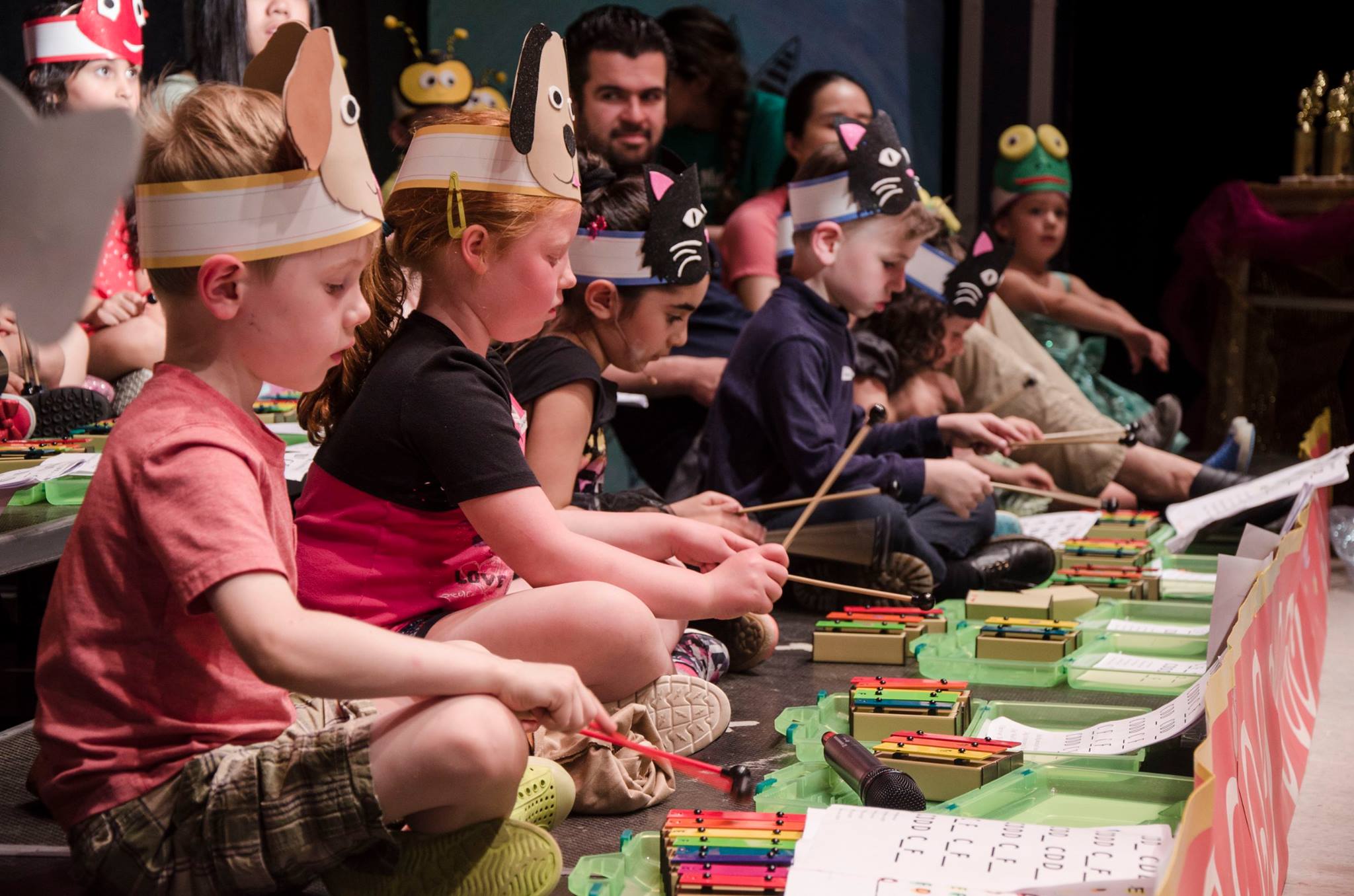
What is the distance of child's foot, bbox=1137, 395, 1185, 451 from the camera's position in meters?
4.00

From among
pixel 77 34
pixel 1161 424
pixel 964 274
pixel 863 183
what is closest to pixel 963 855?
pixel 863 183

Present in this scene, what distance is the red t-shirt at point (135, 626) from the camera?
1181 mm

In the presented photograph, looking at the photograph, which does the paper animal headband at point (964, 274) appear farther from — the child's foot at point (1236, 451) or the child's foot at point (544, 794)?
the child's foot at point (544, 794)

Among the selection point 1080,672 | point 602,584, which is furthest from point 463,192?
point 1080,672

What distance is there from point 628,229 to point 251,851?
136cm

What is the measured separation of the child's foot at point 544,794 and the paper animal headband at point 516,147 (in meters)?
0.63

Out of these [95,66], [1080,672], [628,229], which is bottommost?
[1080,672]

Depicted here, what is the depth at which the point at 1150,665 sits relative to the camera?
230cm

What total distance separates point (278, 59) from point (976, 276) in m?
2.18

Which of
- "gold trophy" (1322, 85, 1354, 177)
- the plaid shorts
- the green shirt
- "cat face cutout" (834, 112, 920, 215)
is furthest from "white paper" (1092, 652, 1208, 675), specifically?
"gold trophy" (1322, 85, 1354, 177)

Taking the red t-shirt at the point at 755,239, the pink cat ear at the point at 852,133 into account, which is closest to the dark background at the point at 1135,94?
the red t-shirt at the point at 755,239

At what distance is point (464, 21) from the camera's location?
4512 millimetres

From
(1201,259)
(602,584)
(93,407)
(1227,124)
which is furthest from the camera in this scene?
(1227,124)

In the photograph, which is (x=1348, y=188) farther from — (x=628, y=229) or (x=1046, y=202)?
(x=628, y=229)
